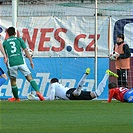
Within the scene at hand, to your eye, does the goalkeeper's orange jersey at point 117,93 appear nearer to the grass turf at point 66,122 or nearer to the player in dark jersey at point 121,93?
the player in dark jersey at point 121,93

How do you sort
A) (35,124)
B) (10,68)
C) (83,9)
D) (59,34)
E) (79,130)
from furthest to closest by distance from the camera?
1. (83,9)
2. (59,34)
3. (10,68)
4. (35,124)
5. (79,130)

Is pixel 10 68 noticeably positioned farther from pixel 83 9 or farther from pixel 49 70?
pixel 83 9

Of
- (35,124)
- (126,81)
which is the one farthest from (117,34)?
(35,124)

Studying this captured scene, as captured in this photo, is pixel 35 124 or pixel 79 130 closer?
pixel 79 130

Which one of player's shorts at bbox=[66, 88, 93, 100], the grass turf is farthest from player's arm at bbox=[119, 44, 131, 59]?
the grass turf

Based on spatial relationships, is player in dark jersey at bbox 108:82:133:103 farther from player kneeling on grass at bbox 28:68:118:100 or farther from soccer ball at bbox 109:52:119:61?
soccer ball at bbox 109:52:119:61

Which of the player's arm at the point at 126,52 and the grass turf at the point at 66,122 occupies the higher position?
the player's arm at the point at 126,52

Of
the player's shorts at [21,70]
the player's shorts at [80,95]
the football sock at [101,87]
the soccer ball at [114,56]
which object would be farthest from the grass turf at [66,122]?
the soccer ball at [114,56]

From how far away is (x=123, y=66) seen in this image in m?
20.2

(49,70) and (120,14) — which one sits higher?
(120,14)

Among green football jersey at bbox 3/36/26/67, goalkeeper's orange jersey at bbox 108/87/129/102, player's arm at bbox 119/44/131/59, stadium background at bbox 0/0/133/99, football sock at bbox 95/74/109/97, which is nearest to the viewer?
goalkeeper's orange jersey at bbox 108/87/129/102

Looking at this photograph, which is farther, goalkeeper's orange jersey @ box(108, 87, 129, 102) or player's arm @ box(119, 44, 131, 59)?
player's arm @ box(119, 44, 131, 59)

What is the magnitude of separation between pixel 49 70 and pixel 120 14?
10.0 feet

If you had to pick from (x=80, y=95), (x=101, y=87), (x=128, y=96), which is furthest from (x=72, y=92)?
(x=128, y=96)
